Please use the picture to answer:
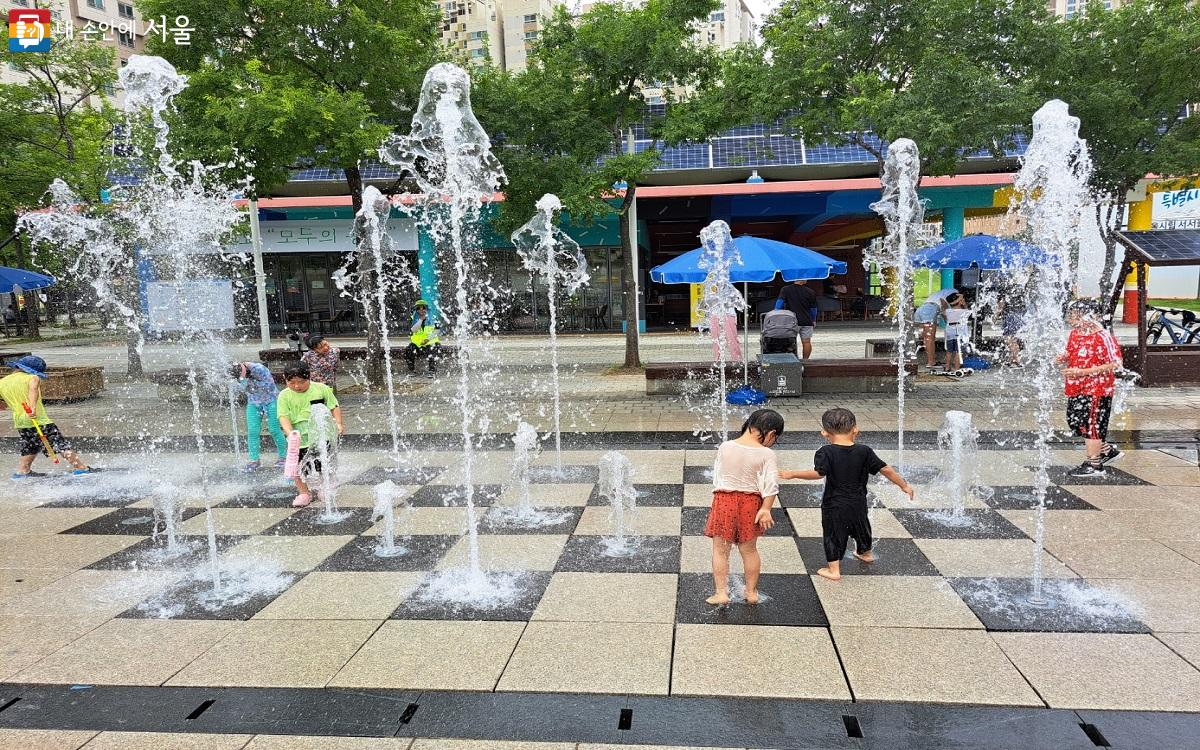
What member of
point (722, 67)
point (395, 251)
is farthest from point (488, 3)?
point (722, 67)

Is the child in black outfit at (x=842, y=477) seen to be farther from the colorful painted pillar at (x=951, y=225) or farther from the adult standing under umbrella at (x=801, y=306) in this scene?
the colorful painted pillar at (x=951, y=225)

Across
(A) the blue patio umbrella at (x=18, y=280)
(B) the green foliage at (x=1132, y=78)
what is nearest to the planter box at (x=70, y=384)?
(A) the blue patio umbrella at (x=18, y=280)

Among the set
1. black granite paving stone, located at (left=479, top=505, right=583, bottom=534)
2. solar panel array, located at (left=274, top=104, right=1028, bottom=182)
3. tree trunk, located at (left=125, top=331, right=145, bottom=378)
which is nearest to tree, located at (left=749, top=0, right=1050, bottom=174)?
black granite paving stone, located at (left=479, top=505, right=583, bottom=534)

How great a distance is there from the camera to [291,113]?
9867mm

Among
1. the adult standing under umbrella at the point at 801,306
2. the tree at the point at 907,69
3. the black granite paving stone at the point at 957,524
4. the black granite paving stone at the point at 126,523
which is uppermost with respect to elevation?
the tree at the point at 907,69

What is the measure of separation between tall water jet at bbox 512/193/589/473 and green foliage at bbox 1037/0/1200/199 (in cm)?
839

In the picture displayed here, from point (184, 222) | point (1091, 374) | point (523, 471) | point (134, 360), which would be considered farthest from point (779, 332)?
point (134, 360)

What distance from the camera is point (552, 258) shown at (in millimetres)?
12039

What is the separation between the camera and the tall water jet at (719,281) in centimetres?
1006

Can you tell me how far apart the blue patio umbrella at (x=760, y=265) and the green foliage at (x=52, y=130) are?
11147mm

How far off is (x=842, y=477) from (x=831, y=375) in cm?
716

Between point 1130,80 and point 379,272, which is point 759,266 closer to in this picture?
point 379,272

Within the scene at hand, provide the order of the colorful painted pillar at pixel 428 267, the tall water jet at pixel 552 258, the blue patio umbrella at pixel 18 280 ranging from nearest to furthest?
the tall water jet at pixel 552 258, the blue patio umbrella at pixel 18 280, the colorful painted pillar at pixel 428 267

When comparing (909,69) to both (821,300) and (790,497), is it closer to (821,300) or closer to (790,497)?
(790,497)
